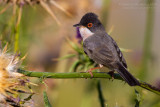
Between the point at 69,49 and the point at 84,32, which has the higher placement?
the point at 84,32

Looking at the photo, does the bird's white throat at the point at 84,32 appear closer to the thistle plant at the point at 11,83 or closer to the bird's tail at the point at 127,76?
the bird's tail at the point at 127,76

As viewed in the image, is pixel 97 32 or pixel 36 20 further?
pixel 36 20

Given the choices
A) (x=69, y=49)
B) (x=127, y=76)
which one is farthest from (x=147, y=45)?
(x=127, y=76)

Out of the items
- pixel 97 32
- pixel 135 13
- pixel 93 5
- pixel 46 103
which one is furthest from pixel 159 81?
pixel 135 13

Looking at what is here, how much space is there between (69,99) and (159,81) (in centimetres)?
185

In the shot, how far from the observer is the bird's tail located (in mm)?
2913

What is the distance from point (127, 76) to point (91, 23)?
4.37 ft

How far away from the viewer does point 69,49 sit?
4.98 meters

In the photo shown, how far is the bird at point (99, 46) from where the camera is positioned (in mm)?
3807

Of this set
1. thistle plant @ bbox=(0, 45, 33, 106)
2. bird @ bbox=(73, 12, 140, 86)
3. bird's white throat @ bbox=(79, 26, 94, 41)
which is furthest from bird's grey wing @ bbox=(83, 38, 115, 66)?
thistle plant @ bbox=(0, 45, 33, 106)

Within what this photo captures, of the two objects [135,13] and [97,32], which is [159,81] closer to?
[97,32]

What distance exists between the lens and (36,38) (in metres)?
5.38

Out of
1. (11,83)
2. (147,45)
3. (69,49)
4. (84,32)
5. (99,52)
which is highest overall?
(11,83)

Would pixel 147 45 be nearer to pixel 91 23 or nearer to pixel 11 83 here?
pixel 91 23
